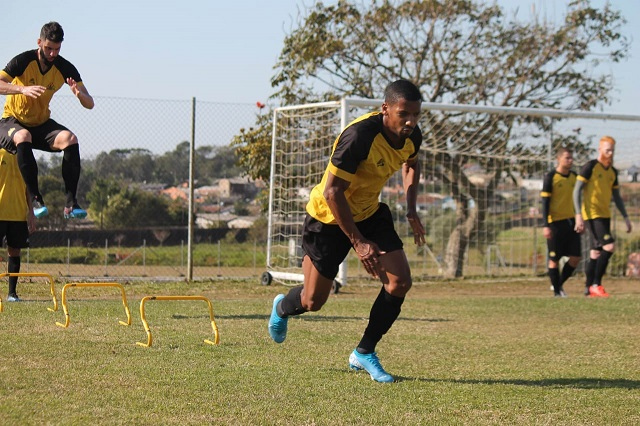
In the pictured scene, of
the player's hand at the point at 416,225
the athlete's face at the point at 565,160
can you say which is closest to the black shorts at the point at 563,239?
the athlete's face at the point at 565,160

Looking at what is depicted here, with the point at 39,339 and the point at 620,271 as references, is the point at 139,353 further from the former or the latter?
the point at 620,271

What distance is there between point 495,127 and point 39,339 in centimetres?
1398

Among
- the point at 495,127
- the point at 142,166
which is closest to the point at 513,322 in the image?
the point at 142,166

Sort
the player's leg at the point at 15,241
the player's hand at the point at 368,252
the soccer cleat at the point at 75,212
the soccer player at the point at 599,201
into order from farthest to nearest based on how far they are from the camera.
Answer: the soccer player at the point at 599,201, the player's leg at the point at 15,241, the soccer cleat at the point at 75,212, the player's hand at the point at 368,252

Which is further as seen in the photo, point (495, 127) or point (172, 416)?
point (495, 127)

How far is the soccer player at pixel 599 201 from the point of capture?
527 inches

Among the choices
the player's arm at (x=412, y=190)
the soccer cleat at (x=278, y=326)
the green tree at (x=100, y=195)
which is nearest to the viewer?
the player's arm at (x=412, y=190)

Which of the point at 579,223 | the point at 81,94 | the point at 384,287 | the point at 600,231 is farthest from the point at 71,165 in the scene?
the point at 600,231

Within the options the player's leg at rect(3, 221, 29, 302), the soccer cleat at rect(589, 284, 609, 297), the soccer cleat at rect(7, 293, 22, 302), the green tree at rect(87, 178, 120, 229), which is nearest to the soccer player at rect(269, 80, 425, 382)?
the soccer cleat at rect(7, 293, 22, 302)

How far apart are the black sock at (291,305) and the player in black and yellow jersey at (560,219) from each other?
802cm

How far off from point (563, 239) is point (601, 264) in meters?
0.71

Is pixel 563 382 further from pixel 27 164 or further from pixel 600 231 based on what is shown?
pixel 600 231

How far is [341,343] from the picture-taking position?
25.2ft

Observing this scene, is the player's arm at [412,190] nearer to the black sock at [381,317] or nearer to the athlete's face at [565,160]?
the black sock at [381,317]
